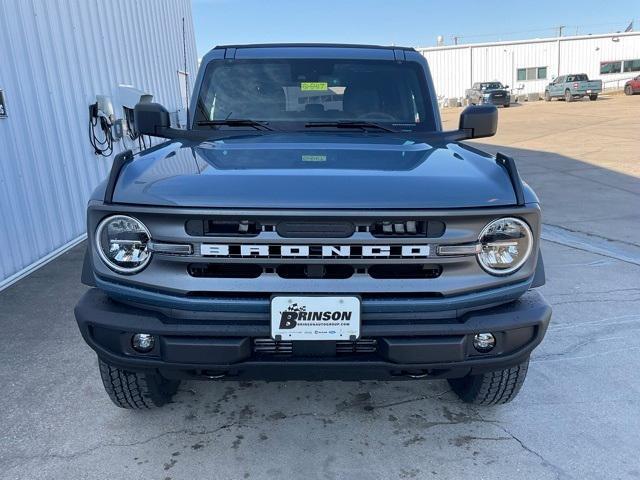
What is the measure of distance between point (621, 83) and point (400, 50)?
147 feet

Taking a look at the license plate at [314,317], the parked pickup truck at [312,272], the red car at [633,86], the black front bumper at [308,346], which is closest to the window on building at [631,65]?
the red car at [633,86]

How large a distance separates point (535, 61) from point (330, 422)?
4558cm

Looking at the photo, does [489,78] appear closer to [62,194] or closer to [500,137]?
[500,137]

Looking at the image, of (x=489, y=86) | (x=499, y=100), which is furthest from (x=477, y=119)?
(x=489, y=86)

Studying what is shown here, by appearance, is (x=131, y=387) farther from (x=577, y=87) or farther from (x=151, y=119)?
(x=577, y=87)

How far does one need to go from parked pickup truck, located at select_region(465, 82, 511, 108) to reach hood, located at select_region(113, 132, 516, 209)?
33.7 metres

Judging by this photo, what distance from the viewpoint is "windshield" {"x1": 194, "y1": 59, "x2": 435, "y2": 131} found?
3.32 m

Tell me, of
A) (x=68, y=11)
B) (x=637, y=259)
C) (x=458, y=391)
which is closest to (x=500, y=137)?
(x=637, y=259)

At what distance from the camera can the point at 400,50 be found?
3.73 meters

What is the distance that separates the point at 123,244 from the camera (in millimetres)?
2072

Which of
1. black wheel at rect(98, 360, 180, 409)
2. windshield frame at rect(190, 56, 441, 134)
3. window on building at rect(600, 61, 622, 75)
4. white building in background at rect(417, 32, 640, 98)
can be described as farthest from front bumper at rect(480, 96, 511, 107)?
black wheel at rect(98, 360, 180, 409)

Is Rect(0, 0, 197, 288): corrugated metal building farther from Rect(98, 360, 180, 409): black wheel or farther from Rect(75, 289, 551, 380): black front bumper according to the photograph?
Rect(75, 289, 551, 380): black front bumper

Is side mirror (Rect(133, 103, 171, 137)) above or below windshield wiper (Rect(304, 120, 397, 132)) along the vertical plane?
above

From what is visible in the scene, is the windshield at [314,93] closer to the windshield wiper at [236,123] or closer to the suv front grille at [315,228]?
the windshield wiper at [236,123]
